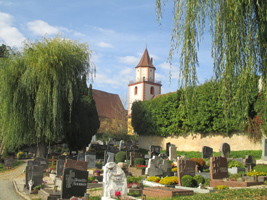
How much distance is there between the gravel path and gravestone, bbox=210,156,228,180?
22.4 ft

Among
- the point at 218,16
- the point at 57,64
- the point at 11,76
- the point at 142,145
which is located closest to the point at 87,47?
the point at 57,64

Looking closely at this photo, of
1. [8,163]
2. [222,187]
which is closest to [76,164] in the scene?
[222,187]

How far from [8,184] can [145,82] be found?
45.6 meters

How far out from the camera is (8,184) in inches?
497

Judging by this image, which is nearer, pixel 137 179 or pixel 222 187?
pixel 222 187

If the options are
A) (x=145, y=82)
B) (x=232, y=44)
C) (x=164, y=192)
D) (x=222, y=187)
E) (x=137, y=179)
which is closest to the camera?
(x=232, y=44)

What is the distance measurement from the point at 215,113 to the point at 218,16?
17548 millimetres

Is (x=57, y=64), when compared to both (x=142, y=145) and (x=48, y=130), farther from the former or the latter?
(x=142, y=145)

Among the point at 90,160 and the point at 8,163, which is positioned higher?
the point at 90,160

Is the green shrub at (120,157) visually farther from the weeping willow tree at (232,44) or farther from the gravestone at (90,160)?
the weeping willow tree at (232,44)

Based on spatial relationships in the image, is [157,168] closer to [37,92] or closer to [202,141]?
[37,92]

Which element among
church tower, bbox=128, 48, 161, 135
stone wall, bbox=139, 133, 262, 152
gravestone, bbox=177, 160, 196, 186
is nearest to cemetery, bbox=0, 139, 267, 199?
gravestone, bbox=177, 160, 196, 186

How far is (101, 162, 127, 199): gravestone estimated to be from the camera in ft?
24.6

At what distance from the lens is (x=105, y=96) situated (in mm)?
59031
